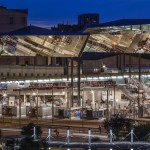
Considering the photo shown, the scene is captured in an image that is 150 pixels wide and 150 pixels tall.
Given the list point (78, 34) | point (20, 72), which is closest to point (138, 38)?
point (78, 34)

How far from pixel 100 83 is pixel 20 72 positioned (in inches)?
288

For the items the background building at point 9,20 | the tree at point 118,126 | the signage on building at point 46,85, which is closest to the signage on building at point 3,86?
the signage on building at point 46,85

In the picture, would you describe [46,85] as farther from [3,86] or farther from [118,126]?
[118,126]

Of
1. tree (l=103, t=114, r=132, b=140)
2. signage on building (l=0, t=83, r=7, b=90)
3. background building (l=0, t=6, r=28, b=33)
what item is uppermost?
background building (l=0, t=6, r=28, b=33)

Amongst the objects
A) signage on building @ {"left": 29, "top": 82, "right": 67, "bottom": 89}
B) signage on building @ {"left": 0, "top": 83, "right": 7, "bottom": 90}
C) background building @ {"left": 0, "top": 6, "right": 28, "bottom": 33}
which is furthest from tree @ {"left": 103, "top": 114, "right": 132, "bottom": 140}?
background building @ {"left": 0, "top": 6, "right": 28, "bottom": 33}

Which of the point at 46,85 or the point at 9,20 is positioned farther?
the point at 9,20

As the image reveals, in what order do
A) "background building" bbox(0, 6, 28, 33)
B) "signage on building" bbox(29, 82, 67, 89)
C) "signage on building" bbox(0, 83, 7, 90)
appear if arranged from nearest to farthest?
"signage on building" bbox(0, 83, 7, 90), "signage on building" bbox(29, 82, 67, 89), "background building" bbox(0, 6, 28, 33)

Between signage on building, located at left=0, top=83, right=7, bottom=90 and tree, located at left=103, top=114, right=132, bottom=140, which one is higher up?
signage on building, located at left=0, top=83, right=7, bottom=90

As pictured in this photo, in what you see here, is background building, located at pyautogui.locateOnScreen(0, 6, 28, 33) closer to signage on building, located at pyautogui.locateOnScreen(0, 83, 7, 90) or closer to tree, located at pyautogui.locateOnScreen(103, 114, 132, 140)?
signage on building, located at pyautogui.locateOnScreen(0, 83, 7, 90)

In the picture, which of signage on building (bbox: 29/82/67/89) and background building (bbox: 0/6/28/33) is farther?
background building (bbox: 0/6/28/33)

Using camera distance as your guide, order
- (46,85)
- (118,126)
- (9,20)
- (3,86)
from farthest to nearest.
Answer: (9,20) < (46,85) < (3,86) < (118,126)

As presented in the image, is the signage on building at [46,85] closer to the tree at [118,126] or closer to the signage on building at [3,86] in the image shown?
the signage on building at [3,86]

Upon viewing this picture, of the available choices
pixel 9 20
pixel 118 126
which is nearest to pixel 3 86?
pixel 118 126

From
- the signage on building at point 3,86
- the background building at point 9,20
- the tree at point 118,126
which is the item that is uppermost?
the background building at point 9,20
